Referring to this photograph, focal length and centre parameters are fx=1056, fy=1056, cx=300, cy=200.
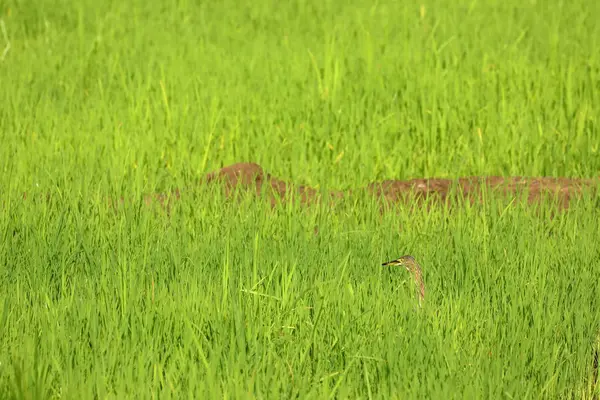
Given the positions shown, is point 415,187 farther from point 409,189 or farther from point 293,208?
point 293,208

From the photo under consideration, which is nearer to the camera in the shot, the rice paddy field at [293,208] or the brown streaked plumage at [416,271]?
the rice paddy field at [293,208]

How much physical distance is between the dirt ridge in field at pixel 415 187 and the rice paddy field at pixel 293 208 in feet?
0.39

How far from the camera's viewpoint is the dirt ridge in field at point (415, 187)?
5.32 m

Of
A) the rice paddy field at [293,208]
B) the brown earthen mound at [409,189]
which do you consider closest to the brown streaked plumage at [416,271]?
the rice paddy field at [293,208]

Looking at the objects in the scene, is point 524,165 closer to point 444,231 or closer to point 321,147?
point 321,147

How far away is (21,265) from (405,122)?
10.8 ft

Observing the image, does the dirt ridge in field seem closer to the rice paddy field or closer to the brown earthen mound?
the brown earthen mound

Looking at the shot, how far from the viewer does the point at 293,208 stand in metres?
4.84

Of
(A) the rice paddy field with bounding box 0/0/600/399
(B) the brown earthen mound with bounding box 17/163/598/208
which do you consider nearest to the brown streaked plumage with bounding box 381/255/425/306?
(A) the rice paddy field with bounding box 0/0/600/399

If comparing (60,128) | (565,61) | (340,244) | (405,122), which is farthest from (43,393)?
(565,61)

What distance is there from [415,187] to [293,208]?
3.02ft

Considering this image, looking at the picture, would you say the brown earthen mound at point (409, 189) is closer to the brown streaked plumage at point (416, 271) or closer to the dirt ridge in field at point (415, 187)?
the dirt ridge in field at point (415, 187)

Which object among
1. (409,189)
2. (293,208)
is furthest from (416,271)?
(409,189)

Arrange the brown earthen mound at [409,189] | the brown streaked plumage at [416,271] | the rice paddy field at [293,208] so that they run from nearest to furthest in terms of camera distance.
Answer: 1. the rice paddy field at [293,208]
2. the brown streaked plumage at [416,271]
3. the brown earthen mound at [409,189]
